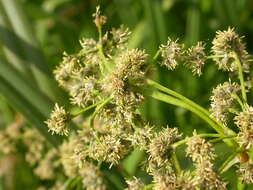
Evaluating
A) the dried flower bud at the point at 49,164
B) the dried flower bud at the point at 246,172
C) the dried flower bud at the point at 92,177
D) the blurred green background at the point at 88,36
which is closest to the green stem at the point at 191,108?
the dried flower bud at the point at 246,172

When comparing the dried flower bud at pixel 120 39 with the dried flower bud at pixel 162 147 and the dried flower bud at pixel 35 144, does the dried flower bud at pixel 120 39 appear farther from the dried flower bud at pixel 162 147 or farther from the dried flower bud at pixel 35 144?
→ the dried flower bud at pixel 35 144

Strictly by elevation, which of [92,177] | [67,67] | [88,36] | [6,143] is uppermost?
[88,36]

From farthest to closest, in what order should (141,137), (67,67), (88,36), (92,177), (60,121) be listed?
(88,36)
(92,177)
(67,67)
(60,121)
(141,137)

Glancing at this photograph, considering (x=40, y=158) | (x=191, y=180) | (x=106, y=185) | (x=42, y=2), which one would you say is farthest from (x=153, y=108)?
(x=191, y=180)

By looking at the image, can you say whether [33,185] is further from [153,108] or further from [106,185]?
[106,185]

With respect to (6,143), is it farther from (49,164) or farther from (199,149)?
(199,149)

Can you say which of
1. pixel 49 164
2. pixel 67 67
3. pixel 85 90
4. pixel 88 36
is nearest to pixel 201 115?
pixel 85 90
